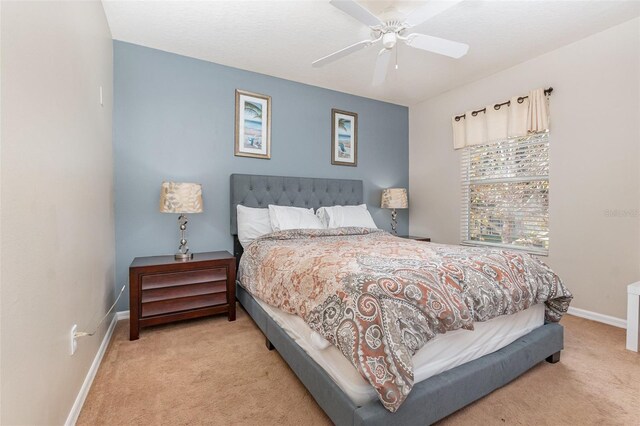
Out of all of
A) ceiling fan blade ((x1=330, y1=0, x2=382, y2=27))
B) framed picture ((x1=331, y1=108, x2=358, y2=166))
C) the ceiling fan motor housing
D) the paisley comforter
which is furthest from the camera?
framed picture ((x1=331, y1=108, x2=358, y2=166))

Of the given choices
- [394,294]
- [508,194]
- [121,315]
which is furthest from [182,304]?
[508,194]

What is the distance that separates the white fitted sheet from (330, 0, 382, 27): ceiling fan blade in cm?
188

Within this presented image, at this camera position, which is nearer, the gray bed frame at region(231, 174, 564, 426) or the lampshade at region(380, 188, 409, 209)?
the gray bed frame at region(231, 174, 564, 426)

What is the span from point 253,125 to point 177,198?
133cm

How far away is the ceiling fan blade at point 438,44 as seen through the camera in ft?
7.02

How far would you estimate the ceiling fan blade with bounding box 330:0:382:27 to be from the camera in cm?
176

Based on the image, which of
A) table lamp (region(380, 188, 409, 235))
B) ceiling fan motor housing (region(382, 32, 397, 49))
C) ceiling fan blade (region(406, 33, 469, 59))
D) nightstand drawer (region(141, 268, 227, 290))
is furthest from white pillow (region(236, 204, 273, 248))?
ceiling fan blade (region(406, 33, 469, 59))

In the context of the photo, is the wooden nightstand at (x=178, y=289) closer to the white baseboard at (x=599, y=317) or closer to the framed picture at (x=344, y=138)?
the framed picture at (x=344, y=138)

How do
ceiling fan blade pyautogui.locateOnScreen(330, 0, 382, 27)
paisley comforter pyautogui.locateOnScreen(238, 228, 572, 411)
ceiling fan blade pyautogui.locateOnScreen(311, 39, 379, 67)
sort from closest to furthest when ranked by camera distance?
paisley comforter pyautogui.locateOnScreen(238, 228, 572, 411), ceiling fan blade pyautogui.locateOnScreen(330, 0, 382, 27), ceiling fan blade pyautogui.locateOnScreen(311, 39, 379, 67)

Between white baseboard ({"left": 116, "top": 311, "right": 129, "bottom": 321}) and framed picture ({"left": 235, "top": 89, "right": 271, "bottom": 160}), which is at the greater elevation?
framed picture ({"left": 235, "top": 89, "right": 271, "bottom": 160})

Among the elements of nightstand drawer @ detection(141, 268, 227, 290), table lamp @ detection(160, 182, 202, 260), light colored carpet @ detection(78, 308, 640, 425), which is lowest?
light colored carpet @ detection(78, 308, 640, 425)

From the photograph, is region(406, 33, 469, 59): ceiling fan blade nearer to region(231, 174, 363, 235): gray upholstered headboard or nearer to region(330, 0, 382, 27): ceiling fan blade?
region(330, 0, 382, 27): ceiling fan blade

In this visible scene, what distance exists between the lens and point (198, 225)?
313cm

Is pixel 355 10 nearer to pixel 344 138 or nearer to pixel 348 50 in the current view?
pixel 348 50
